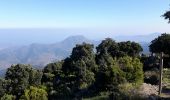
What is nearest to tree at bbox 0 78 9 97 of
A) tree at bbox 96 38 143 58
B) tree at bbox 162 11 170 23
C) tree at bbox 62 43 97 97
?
tree at bbox 62 43 97 97

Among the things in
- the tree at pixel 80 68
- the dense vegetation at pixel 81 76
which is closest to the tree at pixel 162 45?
the dense vegetation at pixel 81 76

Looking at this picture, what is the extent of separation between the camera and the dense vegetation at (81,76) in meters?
32.2

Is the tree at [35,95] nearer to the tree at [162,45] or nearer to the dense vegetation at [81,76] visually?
the dense vegetation at [81,76]

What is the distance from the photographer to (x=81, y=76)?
44625 mm

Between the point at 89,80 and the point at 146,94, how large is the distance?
17.9 meters

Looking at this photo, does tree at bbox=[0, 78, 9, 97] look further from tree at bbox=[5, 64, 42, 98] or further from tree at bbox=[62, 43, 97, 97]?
tree at bbox=[62, 43, 97, 97]

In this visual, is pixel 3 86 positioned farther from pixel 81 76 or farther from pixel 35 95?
Answer: pixel 81 76

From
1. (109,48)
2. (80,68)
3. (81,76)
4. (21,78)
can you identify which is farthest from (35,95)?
(109,48)

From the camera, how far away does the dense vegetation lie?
32.2m

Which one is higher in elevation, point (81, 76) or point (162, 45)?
point (162, 45)

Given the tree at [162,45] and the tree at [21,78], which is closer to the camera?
the tree at [162,45]

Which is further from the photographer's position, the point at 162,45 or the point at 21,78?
the point at 21,78

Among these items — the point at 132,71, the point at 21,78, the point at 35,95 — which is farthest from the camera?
the point at 21,78

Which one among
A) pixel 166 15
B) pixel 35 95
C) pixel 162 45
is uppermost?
pixel 166 15
